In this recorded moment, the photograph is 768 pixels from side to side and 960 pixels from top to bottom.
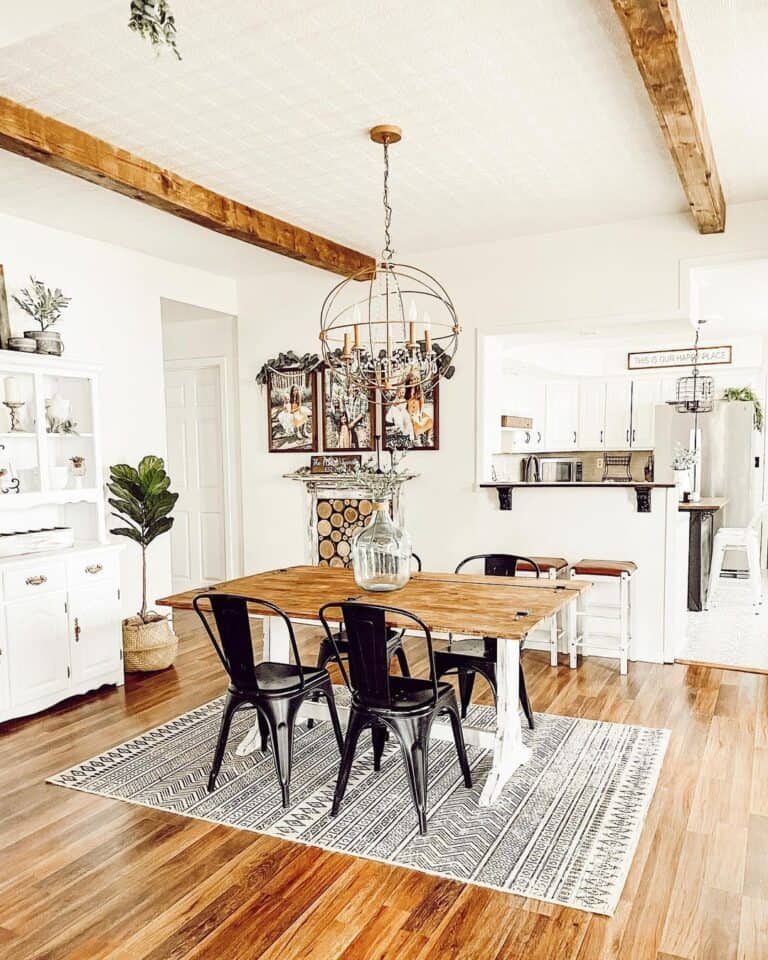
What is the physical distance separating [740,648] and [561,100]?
364 cm

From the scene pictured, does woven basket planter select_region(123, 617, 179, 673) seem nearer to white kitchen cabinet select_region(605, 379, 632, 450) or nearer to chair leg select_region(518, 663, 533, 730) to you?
chair leg select_region(518, 663, 533, 730)

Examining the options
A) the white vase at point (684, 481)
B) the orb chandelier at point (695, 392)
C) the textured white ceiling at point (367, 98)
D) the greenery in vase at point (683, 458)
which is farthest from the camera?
the orb chandelier at point (695, 392)

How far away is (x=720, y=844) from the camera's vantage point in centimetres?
264

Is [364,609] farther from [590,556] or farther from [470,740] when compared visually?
[590,556]

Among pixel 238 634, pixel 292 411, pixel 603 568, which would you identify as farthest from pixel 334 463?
pixel 238 634

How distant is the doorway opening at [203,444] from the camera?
6531 mm

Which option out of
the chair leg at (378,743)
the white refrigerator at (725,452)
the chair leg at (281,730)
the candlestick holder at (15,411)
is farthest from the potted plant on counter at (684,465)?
the candlestick holder at (15,411)

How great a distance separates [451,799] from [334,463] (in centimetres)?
328

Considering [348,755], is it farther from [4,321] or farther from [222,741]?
[4,321]

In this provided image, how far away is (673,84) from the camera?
8.61 ft

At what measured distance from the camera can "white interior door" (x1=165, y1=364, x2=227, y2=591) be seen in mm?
6781

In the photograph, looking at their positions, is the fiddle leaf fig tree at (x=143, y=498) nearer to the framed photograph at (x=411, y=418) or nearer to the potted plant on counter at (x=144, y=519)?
the potted plant on counter at (x=144, y=519)

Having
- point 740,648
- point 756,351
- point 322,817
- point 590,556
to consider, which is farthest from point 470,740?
point 756,351

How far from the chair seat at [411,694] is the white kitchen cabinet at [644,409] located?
6887 mm
